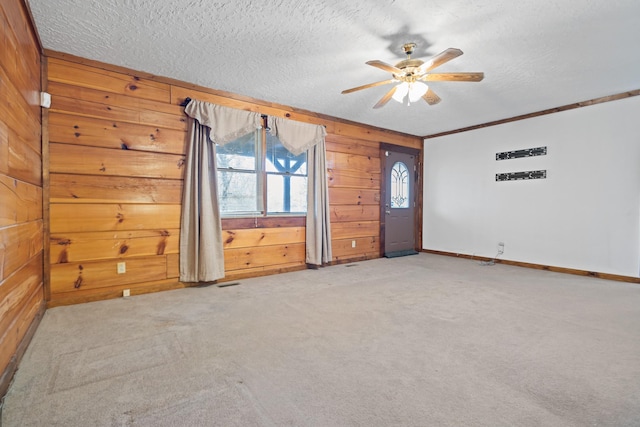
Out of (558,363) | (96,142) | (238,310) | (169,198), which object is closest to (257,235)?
(169,198)

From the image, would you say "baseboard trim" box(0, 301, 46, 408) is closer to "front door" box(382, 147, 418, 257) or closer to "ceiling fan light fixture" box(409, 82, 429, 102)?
"ceiling fan light fixture" box(409, 82, 429, 102)

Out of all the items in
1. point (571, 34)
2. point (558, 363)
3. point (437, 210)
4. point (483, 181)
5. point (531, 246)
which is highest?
point (571, 34)

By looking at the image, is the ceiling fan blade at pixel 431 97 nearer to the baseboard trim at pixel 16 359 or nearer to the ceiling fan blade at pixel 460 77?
the ceiling fan blade at pixel 460 77

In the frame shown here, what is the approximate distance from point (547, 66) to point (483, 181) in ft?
7.89

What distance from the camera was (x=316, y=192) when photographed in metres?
4.43

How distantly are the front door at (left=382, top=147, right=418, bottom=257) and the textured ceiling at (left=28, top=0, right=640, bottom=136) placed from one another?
2.10 meters

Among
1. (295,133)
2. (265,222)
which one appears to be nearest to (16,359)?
(265,222)

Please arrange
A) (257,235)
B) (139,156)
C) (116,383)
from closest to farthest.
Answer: (116,383) < (139,156) < (257,235)

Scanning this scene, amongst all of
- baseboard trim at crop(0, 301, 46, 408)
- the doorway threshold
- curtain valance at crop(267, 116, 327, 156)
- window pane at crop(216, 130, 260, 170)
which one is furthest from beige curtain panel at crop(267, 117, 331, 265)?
baseboard trim at crop(0, 301, 46, 408)

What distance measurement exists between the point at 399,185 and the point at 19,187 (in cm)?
526

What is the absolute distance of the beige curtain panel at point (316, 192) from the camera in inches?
171

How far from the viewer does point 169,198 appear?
3.37 m

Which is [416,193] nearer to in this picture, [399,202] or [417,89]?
[399,202]

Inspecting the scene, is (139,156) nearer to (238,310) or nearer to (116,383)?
(238,310)
